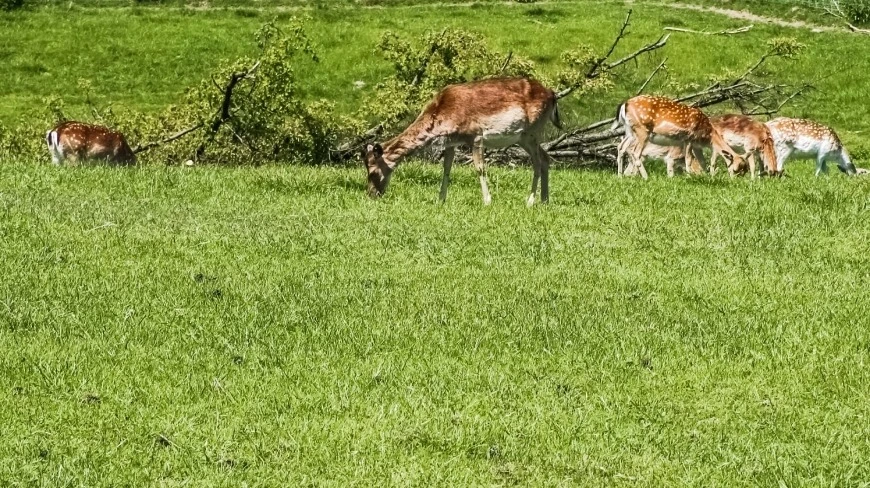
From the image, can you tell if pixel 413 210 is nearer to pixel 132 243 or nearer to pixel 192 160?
pixel 132 243

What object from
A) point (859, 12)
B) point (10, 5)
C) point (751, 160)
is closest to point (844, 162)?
point (751, 160)

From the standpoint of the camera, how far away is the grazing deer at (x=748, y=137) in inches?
770

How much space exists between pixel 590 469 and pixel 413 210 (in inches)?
282

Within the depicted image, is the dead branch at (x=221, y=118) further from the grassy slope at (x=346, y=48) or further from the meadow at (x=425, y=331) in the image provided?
→ the grassy slope at (x=346, y=48)

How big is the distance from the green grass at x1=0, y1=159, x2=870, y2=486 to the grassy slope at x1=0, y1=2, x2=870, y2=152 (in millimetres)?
16040

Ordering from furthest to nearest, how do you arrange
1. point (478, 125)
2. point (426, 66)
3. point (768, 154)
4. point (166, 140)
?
point (426, 66) < point (768, 154) < point (166, 140) < point (478, 125)

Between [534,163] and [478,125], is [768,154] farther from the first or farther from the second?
[478,125]

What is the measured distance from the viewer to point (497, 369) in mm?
7664

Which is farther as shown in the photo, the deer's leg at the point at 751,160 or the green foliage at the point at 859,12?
the green foliage at the point at 859,12

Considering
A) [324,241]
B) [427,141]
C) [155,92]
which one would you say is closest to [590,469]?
[324,241]

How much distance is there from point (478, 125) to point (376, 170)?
1251 millimetres

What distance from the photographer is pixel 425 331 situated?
8.41 meters

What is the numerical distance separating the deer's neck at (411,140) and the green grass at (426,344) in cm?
136

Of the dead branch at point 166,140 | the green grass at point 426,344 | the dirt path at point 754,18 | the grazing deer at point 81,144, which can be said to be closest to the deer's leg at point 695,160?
the green grass at point 426,344
